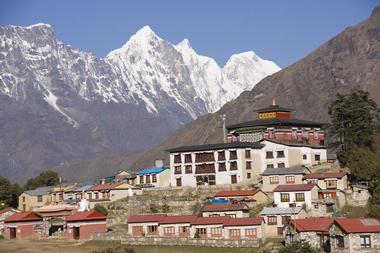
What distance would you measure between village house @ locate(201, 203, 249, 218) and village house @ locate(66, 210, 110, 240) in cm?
1240

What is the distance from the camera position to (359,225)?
79062 millimetres

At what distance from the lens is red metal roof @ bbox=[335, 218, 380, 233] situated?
77894mm

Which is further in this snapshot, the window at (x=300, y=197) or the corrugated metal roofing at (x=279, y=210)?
the window at (x=300, y=197)

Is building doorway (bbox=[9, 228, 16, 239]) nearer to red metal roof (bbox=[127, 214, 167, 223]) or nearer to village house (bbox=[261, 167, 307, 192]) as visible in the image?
red metal roof (bbox=[127, 214, 167, 223])

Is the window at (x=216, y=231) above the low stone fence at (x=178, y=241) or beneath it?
above

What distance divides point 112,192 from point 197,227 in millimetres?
25703

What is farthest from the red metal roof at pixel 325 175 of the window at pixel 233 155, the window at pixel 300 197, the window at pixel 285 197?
the window at pixel 233 155

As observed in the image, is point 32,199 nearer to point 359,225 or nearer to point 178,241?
point 178,241

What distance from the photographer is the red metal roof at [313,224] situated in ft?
267

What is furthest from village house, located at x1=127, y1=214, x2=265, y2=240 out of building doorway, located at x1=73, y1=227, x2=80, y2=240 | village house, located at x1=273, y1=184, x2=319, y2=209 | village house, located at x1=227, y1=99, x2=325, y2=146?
village house, located at x1=227, y1=99, x2=325, y2=146

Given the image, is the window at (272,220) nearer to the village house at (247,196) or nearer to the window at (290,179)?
the village house at (247,196)

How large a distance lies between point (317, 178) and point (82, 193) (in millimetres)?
38264

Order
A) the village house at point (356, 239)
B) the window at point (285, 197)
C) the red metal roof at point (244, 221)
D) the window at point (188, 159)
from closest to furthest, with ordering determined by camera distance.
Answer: the village house at point (356, 239)
the red metal roof at point (244, 221)
the window at point (285, 197)
the window at point (188, 159)

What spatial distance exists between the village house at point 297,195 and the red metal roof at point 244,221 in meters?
7.81
